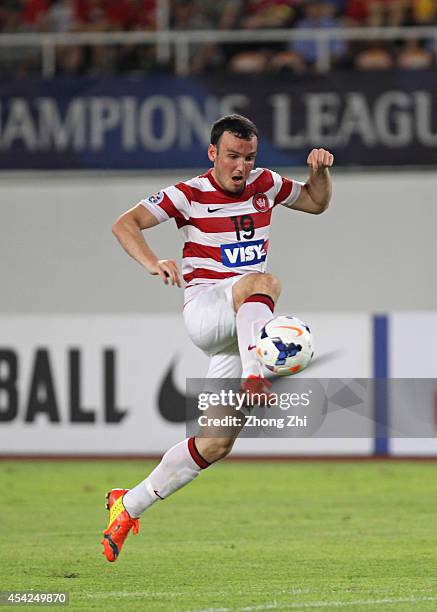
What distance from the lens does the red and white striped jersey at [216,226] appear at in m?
7.14

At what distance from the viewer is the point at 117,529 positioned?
7.19m

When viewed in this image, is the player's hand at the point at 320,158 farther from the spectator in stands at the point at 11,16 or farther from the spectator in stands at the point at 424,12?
the spectator in stands at the point at 11,16

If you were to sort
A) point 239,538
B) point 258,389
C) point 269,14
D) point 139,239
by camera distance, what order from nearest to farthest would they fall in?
1. point 258,389
2. point 139,239
3. point 239,538
4. point 269,14

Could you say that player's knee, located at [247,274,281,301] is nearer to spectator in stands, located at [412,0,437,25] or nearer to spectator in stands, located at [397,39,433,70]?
spectator in stands, located at [397,39,433,70]

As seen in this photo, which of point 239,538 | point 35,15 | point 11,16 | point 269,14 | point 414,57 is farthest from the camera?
point 11,16

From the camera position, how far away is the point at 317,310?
1491 cm

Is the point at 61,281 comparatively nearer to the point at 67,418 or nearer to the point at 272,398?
the point at 67,418

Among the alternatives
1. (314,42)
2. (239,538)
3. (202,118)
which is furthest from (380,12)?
(239,538)

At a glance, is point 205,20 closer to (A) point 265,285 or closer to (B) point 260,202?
(B) point 260,202

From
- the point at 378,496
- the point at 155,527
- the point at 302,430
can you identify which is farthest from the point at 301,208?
the point at 302,430

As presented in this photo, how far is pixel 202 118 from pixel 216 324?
26.8 ft

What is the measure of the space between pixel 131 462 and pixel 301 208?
6688mm

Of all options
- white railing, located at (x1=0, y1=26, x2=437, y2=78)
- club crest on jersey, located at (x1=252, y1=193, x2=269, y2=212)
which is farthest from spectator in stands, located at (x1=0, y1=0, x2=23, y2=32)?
club crest on jersey, located at (x1=252, y1=193, x2=269, y2=212)

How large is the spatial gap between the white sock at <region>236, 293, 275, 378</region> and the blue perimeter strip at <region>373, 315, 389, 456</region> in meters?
6.96
